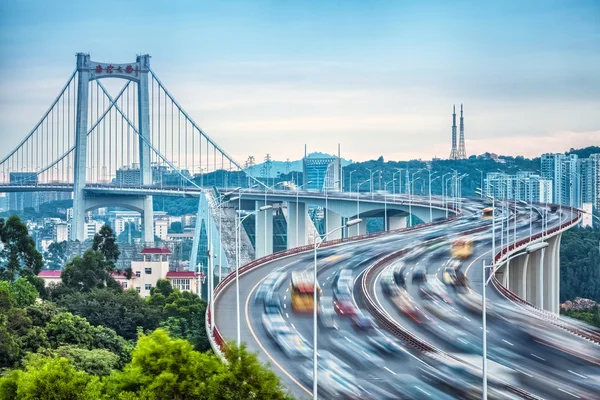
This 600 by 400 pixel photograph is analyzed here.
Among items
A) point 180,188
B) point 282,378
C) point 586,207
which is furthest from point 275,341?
point 586,207

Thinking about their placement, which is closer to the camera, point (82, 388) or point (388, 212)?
point (82, 388)

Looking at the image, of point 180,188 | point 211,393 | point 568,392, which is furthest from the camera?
point 180,188

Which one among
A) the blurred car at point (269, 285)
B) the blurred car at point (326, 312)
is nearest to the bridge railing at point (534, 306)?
the blurred car at point (326, 312)

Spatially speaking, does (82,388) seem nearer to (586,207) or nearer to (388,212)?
(388,212)

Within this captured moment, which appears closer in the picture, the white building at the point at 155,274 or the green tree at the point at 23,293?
the green tree at the point at 23,293

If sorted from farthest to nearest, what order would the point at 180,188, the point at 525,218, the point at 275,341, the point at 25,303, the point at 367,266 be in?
the point at 180,188 → the point at 525,218 → the point at 367,266 → the point at 25,303 → the point at 275,341

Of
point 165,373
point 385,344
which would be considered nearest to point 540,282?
point 385,344

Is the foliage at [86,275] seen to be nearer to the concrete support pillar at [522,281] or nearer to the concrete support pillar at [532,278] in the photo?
the concrete support pillar at [522,281]
